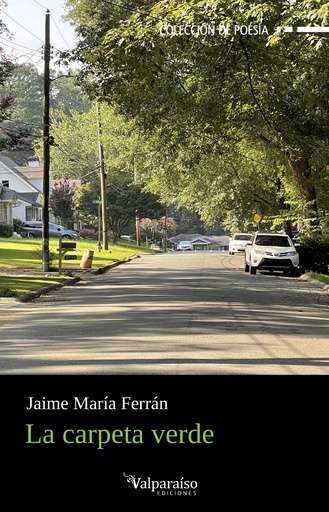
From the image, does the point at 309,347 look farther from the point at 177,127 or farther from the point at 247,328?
the point at 177,127

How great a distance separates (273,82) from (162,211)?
196ft

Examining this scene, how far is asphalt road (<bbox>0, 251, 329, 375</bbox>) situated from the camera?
1016cm

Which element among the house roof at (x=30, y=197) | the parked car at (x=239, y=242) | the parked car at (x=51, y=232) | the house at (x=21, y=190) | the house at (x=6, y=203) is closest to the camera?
the parked car at (x=239, y=242)

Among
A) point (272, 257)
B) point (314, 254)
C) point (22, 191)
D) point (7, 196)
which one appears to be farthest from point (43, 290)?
point (22, 191)

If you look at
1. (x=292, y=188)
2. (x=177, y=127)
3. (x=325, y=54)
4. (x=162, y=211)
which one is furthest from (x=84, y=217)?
(x=325, y=54)

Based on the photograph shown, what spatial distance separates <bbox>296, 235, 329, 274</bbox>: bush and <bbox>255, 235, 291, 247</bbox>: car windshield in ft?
5.25

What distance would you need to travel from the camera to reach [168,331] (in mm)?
14266

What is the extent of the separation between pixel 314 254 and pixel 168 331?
→ 80.2 feet

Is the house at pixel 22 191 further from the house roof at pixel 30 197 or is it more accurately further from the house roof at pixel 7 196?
the house roof at pixel 7 196

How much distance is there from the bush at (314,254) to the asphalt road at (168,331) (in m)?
10.4

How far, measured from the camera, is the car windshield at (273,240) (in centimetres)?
3631

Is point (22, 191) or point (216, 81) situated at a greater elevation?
point (216, 81)

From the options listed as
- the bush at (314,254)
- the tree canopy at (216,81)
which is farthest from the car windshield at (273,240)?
the tree canopy at (216,81)

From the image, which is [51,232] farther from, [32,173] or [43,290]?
[43,290]
